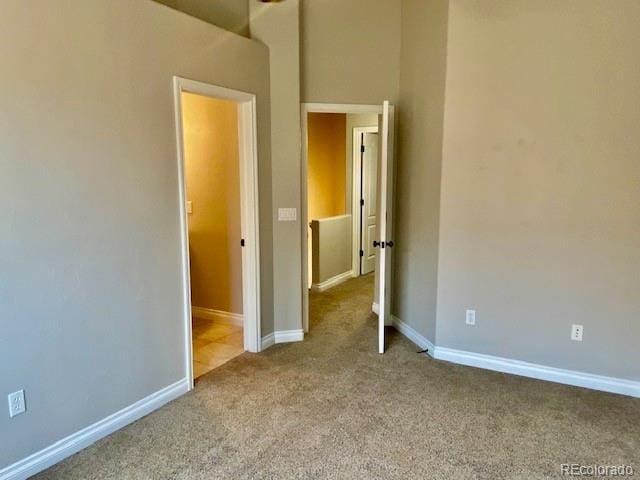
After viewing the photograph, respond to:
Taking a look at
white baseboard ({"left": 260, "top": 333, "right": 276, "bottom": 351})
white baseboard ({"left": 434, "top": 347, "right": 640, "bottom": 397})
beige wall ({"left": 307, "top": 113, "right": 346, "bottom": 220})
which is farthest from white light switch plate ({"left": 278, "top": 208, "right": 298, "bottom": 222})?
beige wall ({"left": 307, "top": 113, "right": 346, "bottom": 220})

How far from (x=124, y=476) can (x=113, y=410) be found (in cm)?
50

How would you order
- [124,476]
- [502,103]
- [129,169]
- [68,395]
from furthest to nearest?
[502,103]
[129,169]
[68,395]
[124,476]

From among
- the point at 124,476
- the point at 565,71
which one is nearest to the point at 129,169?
the point at 124,476

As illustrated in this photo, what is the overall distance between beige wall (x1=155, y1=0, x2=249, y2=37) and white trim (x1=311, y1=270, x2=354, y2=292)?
3.25 meters

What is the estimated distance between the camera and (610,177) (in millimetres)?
2938

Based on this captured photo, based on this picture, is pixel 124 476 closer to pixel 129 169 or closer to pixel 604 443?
pixel 129 169

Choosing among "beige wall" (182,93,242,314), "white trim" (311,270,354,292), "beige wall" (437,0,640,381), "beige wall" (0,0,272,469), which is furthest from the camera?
"white trim" (311,270,354,292)

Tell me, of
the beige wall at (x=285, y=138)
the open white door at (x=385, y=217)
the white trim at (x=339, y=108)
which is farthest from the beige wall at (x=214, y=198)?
the open white door at (x=385, y=217)

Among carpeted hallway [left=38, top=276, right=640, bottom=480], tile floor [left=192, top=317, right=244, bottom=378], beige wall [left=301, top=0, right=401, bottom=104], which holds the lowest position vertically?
carpeted hallway [left=38, top=276, right=640, bottom=480]

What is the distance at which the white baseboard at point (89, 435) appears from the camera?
2.18 meters

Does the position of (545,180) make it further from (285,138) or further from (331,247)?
(331,247)

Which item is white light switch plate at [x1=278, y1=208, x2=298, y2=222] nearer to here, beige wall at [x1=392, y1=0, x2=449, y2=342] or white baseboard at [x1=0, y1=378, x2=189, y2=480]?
beige wall at [x1=392, y1=0, x2=449, y2=342]

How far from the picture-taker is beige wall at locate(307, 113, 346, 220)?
6129 mm

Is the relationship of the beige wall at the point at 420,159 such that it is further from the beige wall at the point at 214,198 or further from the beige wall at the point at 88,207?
the beige wall at the point at 88,207
